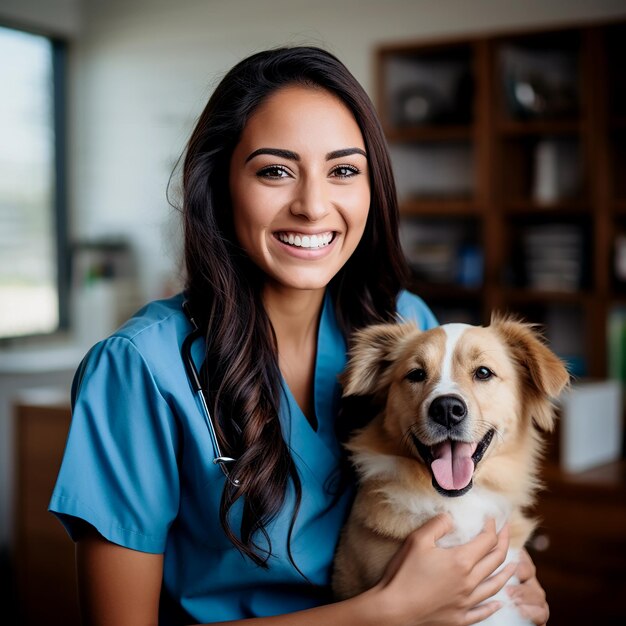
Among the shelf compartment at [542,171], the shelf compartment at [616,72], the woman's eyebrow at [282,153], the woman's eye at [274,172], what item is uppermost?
the shelf compartment at [616,72]

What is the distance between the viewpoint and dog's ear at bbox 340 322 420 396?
151cm

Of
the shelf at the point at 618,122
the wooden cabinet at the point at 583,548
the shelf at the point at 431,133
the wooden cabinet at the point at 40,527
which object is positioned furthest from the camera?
the shelf at the point at 431,133

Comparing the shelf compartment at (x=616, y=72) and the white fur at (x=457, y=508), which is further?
the shelf compartment at (x=616, y=72)

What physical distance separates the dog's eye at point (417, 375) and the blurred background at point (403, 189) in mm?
1597

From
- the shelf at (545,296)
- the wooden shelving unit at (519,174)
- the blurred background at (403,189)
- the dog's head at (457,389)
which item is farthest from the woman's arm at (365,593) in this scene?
the shelf at (545,296)

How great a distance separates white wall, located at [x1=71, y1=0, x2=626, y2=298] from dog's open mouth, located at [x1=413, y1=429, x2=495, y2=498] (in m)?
3.08

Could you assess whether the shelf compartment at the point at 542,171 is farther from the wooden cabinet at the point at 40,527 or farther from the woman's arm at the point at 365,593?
the woman's arm at the point at 365,593

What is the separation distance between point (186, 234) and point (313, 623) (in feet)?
2.21

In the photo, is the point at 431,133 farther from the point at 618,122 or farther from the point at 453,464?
the point at 453,464

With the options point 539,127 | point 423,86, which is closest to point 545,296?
point 539,127

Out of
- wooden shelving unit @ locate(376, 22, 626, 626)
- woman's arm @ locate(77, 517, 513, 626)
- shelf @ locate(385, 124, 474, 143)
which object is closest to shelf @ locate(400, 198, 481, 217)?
wooden shelving unit @ locate(376, 22, 626, 626)

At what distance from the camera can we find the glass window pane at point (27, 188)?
449 cm

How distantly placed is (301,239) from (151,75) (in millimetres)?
3764

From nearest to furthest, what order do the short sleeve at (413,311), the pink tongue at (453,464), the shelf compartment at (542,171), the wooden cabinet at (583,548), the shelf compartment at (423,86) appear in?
1. the pink tongue at (453,464)
2. the short sleeve at (413,311)
3. the wooden cabinet at (583,548)
4. the shelf compartment at (542,171)
5. the shelf compartment at (423,86)
